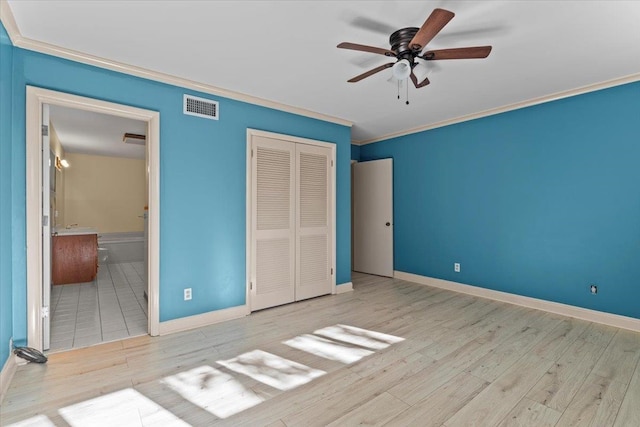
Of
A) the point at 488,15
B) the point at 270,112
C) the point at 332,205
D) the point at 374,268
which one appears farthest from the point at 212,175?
the point at 374,268

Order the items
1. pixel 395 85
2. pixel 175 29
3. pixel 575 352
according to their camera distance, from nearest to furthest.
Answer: pixel 175 29 → pixel 575 352 → pixel 395 85

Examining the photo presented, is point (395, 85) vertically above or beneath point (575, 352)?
above

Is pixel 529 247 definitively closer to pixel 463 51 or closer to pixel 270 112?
pixel 463 51

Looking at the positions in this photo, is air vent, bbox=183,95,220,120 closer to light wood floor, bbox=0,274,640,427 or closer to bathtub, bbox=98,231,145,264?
light wood floor, bbox=0,274,640,427

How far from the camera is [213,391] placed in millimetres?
2059

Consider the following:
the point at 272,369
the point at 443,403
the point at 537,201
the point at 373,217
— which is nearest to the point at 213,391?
the point at 272,369

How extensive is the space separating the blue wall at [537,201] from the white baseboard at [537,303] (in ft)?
0.22

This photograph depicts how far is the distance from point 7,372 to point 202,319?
1.44 meters

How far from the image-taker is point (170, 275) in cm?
304

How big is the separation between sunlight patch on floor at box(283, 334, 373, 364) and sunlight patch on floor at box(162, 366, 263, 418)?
694 mm

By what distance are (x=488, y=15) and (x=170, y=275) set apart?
3406 millimetres

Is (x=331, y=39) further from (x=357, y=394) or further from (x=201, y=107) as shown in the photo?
(x=357, y=394)

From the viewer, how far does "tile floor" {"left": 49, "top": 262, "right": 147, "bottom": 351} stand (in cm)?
289

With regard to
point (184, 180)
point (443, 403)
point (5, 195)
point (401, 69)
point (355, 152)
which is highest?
point (355, 152)
